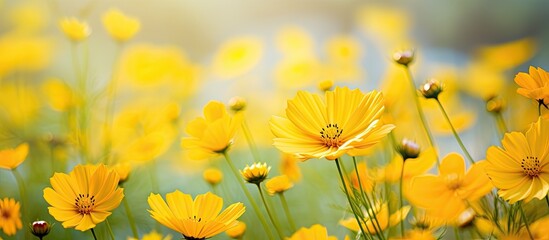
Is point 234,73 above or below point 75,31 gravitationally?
below

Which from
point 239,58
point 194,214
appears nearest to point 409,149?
point 194,214

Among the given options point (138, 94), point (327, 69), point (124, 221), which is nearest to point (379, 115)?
point (124, 221)

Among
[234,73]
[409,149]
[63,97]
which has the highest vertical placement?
[409,149]

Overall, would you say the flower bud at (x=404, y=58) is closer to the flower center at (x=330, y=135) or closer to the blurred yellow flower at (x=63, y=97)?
the flower center at (x=330, y=135)

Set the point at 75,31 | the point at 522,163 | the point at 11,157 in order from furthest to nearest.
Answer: the point at 75,31 < the point at 11,157 < the point at 522,163

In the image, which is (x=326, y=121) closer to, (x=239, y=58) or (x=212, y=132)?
(x=212, y=132)

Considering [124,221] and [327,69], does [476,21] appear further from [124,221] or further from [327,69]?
[124,221]

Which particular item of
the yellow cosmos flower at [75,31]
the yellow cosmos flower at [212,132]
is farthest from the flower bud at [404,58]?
the yellow cosmos flower at [75,31]
